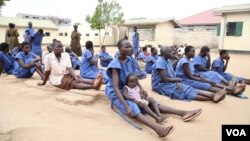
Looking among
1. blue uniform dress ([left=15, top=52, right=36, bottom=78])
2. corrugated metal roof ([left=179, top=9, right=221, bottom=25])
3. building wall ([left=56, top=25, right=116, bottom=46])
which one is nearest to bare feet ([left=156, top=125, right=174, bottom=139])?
blue uniform dress ([left=15, top=52, right=36, bottom=78])

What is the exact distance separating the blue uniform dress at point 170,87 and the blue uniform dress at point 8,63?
3.98m

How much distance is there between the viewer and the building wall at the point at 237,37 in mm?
18469

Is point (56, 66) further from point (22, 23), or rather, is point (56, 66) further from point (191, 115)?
point (22, 23)

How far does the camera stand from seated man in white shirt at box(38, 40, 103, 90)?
5375mm

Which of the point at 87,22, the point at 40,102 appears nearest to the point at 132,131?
the point at 40,102

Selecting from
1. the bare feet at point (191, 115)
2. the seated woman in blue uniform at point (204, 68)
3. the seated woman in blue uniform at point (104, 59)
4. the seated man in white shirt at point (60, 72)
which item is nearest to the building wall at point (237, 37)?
the seated woman in blue uniform at point (104, 59)

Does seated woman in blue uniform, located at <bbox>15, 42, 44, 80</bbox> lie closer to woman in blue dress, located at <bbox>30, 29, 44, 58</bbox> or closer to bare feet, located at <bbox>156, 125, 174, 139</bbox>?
woman in blue dress, located at <bbox>30, 29, 44, 58</bbox>

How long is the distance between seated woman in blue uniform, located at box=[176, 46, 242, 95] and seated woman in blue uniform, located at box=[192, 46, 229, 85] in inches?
14.7

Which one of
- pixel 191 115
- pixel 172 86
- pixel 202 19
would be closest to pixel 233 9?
pixel 202 19

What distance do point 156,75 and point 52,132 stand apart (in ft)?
8.89

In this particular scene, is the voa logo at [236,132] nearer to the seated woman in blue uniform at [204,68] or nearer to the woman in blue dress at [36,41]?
the seated woman in blue uniform at [204,68]

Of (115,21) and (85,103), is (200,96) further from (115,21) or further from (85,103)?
(115,21)

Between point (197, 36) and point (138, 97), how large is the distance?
24.3 m

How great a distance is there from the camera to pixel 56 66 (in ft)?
17.7
